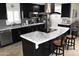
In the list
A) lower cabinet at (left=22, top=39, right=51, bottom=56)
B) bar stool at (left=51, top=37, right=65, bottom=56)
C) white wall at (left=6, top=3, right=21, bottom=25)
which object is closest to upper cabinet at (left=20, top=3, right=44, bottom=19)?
white wall at (left=6, top=3, right=21, bottom=25)

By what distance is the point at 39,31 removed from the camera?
1.98 m

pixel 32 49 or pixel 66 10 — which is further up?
pixel 66 10

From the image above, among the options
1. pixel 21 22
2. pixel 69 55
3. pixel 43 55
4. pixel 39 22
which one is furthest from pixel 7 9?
pixel 69 55

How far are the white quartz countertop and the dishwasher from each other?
0.77 feet

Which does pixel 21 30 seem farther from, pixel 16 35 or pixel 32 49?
pixel 32 49

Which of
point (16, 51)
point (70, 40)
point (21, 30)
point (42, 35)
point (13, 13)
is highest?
point (13, 13)

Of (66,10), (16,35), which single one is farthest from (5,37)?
(66,10)

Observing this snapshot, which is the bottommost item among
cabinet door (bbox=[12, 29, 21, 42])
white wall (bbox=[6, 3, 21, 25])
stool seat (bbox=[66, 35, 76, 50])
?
stool seat (bbox=[66, 35, 76, 50])

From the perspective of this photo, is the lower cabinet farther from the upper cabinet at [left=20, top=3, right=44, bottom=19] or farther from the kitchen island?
the upper cabinet at [left=20, top=3, right=44, bottom=19]

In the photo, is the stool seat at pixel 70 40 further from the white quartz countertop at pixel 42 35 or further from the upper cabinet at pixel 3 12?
the upper cabinet at pixel 3 12

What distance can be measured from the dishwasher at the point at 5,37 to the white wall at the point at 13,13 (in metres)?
0.17

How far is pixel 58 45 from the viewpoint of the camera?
2145mm

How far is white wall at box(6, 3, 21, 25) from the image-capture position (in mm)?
1853

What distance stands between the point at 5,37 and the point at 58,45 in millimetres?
1052
